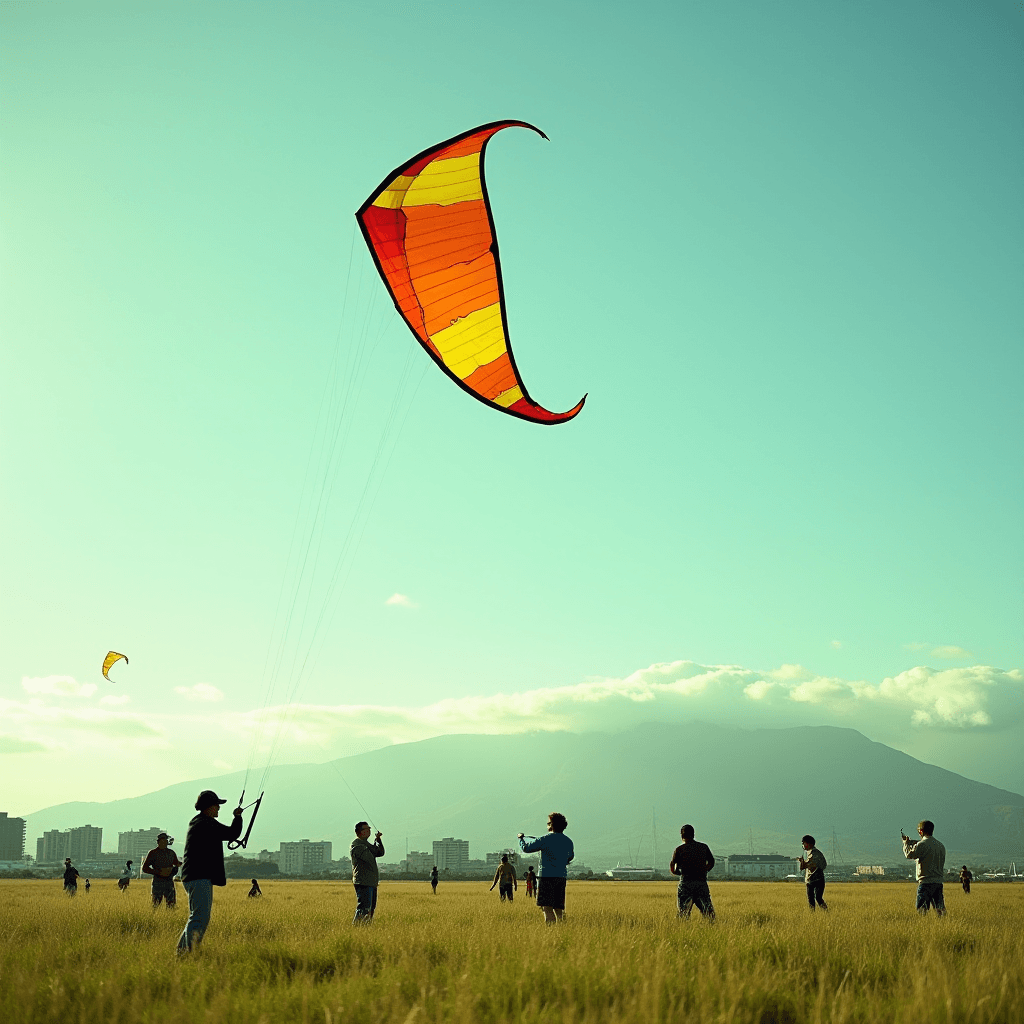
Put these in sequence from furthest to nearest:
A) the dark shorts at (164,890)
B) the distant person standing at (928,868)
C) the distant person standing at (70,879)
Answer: the distant person standing at (70,879) → the dark shorts at (164,890) → the distant person standing at (928,868)

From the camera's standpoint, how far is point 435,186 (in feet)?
38.8

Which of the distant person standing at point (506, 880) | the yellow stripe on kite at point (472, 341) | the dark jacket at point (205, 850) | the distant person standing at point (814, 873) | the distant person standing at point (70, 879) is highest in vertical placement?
the yellow stripe on kite at point (472, 341)

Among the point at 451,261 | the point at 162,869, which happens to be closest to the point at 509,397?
the point at 451,261

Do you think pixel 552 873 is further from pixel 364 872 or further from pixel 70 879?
pixel 70 879

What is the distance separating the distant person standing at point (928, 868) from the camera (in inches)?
529

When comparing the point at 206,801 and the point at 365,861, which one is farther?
the point at 365,861

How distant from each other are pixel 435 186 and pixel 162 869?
11.3 meters

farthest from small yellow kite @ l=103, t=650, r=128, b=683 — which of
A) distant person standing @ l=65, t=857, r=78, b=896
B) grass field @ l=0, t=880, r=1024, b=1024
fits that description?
grass field @ l=0, t=880, r=1024, b=1024

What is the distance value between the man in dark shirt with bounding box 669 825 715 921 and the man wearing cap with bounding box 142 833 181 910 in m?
7.68

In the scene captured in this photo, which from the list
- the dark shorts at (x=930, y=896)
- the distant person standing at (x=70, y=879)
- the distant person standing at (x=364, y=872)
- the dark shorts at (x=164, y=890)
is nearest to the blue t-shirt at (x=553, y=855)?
the distant person standing at (x=364, y=872)

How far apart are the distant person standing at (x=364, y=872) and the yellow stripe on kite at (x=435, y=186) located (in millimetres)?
8440

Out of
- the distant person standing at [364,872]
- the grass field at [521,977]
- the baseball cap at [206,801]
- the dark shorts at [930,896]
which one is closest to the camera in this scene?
the grass field at [521,977]

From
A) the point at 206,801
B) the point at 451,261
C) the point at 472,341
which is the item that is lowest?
the point at 206,801

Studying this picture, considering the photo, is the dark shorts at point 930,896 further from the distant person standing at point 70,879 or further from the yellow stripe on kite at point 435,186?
the distant person standing at point 70,879
